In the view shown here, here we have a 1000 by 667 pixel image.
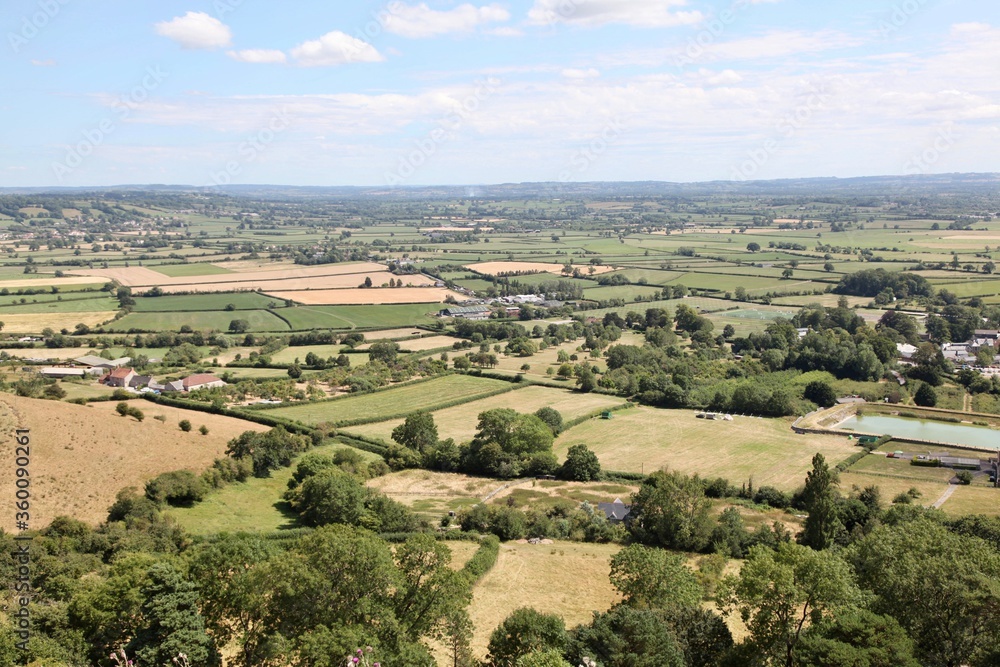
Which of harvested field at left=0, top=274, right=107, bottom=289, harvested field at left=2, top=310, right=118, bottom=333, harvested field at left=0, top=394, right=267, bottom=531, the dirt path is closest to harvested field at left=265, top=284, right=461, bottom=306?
harvested field at left=2, top=310, right=118, bottom=333

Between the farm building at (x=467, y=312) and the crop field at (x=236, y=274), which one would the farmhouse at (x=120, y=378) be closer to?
the farm building at (x=467, y=312)

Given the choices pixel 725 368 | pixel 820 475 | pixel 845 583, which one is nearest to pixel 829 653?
pixel 845 583

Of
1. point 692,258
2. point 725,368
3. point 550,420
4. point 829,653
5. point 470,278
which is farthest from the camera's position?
point 692,258

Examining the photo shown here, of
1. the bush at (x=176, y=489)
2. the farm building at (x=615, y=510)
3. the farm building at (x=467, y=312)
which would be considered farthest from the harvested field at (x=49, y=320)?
the farm building at (x=615, y=510)

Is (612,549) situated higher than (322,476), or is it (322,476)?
(322,476)

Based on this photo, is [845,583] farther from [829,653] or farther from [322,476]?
[322,476]

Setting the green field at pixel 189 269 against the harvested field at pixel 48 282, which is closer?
the harvested field at pixel 48 282

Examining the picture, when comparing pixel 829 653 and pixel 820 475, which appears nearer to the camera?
pixel 829 653

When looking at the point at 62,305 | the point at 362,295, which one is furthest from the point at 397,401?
the point at 62,305
